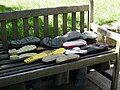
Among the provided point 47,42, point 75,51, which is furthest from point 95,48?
point 47,42

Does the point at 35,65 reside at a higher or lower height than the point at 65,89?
higher

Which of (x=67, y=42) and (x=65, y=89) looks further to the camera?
(x=65, y=89)

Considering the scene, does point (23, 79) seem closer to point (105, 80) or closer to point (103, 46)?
point (103, 46)

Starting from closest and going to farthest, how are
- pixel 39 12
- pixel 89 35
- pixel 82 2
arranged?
pixel 39 12
pixel 89 35
pixel 82 2

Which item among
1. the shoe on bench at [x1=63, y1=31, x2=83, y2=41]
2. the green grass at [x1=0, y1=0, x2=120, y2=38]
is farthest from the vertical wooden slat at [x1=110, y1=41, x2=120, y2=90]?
the green grass at [x1=0, y1=0, x2=120, y2=38]

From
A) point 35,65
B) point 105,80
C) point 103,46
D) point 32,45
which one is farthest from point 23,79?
point 105,80

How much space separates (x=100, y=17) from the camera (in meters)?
6.54

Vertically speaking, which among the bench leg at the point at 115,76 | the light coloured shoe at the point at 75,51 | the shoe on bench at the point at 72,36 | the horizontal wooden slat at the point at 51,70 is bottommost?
the bench leg at the point at 115,76

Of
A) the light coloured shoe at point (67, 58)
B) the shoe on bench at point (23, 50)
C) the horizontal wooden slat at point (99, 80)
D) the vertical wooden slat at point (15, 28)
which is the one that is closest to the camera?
the light coloured shoe at point (67, 58)

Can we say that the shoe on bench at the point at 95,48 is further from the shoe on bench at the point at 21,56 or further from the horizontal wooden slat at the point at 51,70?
the shoe on bench at the point at 21,56

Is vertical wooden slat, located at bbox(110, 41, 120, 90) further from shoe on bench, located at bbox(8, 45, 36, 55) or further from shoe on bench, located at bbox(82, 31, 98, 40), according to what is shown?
shoe on bench, located at bbox(8, 45, 36, 55)

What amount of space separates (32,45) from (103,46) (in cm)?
87

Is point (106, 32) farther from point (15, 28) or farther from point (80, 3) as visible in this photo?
point (80, 3)

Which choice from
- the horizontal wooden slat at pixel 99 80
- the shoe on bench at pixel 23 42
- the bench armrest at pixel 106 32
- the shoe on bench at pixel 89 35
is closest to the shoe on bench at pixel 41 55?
the shoe on bench at pixel 23 42
